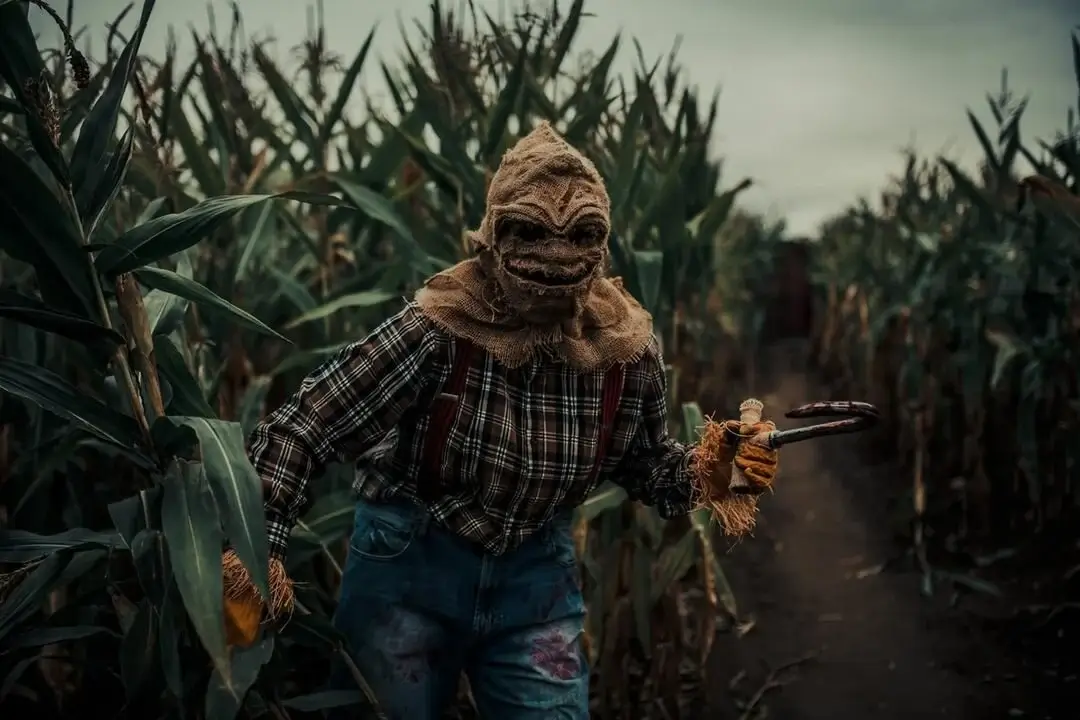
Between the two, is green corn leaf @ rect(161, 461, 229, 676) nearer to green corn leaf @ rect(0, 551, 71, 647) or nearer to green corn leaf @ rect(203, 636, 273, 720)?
green corn leaf @ rect(203, 636, 273, 720)

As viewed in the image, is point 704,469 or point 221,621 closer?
point 221,621

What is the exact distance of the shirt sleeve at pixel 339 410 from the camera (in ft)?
4.05

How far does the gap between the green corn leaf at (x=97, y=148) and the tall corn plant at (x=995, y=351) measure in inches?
77.4

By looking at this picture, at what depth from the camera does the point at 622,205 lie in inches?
78.0

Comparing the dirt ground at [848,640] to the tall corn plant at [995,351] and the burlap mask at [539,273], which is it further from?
the burlap mask at [539,273]

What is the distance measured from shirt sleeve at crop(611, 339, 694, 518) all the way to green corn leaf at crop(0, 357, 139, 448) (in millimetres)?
704

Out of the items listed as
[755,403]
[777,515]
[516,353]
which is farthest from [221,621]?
[777,515]

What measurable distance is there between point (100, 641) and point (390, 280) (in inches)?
35.3

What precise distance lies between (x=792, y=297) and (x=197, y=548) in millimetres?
11466

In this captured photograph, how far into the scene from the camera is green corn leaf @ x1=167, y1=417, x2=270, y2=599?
1036 mm

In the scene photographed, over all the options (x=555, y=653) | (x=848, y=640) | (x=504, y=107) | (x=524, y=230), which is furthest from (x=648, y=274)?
(x=848, y=640)

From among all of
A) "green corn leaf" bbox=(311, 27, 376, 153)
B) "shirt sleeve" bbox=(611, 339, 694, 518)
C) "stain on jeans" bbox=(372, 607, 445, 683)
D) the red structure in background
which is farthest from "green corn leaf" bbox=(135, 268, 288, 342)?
the red structure in background

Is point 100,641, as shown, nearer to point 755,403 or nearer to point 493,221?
point 493,221

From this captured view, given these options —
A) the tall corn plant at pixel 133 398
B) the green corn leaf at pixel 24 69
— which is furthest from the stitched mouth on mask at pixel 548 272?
the green corn leaf at pixel 24 69
